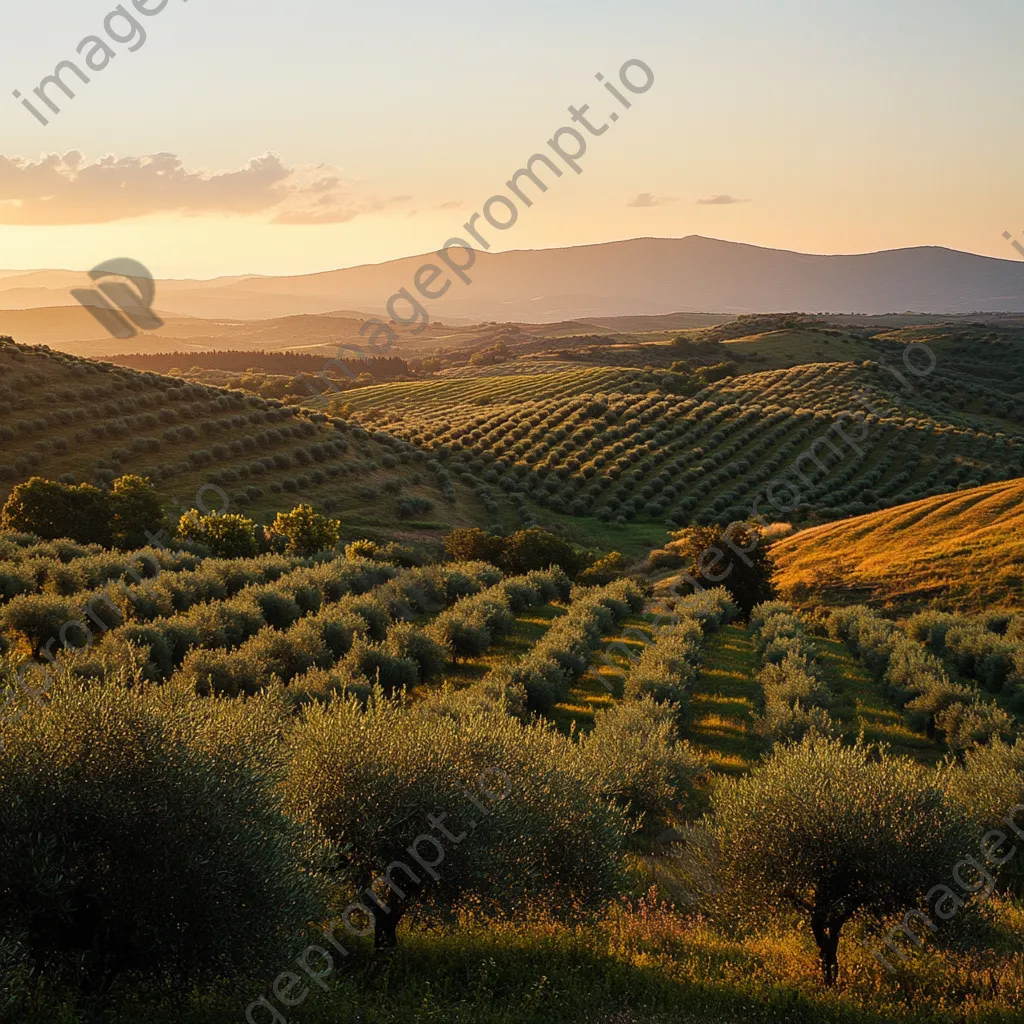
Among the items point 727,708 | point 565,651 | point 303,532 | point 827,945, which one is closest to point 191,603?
point 565,651

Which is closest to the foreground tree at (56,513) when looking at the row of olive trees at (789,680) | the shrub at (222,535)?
the shrub at (222,535)

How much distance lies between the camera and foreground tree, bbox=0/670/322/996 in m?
6.71

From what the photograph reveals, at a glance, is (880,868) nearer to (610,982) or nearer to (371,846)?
(610,982)

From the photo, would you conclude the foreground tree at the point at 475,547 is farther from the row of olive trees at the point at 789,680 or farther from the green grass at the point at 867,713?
the green grass at the point at 867,713

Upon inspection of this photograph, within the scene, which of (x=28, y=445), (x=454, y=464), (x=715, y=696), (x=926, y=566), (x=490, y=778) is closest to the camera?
(x=490, y=778)

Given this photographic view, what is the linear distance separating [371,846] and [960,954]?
649cm

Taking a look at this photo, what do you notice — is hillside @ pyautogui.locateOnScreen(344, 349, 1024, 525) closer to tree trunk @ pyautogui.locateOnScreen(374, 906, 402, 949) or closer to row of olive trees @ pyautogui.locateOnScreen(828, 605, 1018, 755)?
row of olive trees @ pyautogui.locateOnScreen(828, 605, 1018, 755)

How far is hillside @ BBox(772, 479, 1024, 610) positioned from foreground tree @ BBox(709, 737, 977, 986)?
2337 cm

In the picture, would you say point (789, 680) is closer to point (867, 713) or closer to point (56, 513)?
point (867, 713)

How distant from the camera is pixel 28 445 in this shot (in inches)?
1973

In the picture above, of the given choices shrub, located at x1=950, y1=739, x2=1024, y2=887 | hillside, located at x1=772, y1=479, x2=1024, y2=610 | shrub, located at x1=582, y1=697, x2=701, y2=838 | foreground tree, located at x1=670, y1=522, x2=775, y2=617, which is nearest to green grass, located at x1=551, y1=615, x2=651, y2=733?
shrub, located at x1=582, y1=697, x2=701, y2=838

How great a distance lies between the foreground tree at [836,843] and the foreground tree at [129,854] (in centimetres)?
521

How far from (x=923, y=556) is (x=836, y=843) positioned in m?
29.1

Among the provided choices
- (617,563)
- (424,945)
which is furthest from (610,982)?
(617,563)
